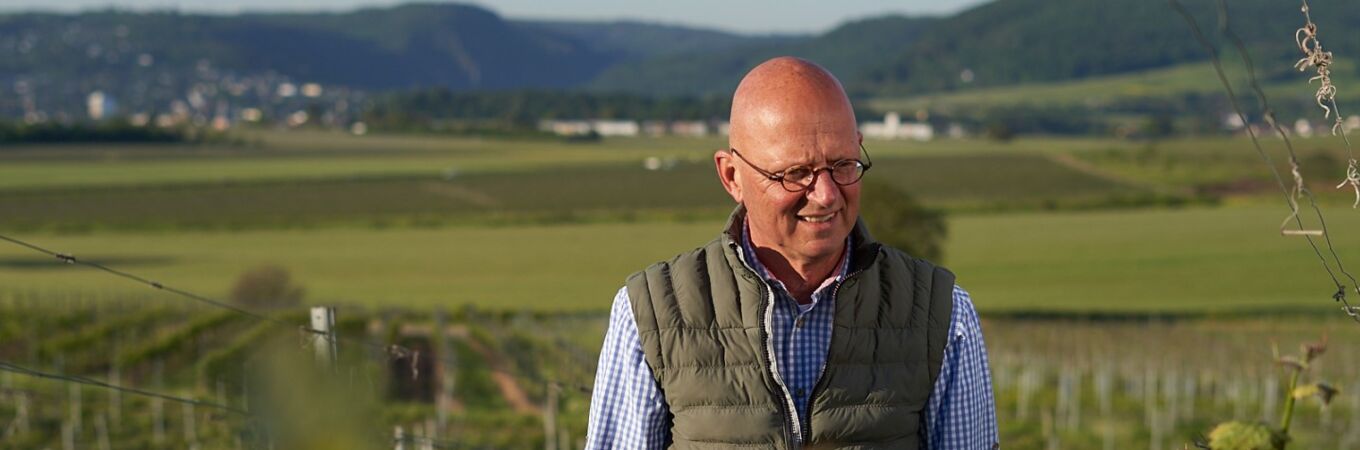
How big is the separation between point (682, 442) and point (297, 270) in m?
49.6

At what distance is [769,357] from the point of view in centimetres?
263

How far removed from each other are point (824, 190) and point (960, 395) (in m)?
0.42

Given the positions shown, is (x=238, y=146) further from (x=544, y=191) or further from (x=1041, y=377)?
(x=1041, y=377)

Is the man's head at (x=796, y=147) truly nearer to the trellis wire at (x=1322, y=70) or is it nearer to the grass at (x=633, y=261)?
the trellis wire at (x=1322, y=70)

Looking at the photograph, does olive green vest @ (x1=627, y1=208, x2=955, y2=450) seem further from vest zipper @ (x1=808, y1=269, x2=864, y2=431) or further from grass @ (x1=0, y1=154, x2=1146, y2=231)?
grass @ (x1=0, y1=154, x2=1146, y2=231)

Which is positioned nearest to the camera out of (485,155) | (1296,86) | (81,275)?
(81,275)

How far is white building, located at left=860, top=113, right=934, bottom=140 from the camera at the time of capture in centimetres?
13738

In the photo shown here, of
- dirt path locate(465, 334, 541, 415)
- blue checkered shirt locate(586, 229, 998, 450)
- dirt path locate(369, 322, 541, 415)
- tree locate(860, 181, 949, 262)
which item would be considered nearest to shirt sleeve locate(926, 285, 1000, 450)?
blue checkered shirt locate(586, 229, 998, 450)

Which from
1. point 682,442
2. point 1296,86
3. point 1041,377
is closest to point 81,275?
point 1041,377

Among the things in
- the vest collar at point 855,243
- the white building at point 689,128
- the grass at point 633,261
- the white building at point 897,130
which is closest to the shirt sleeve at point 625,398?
the vest collar at point 855,243

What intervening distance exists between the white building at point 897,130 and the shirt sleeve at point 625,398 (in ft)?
434

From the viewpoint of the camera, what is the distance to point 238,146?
109 m

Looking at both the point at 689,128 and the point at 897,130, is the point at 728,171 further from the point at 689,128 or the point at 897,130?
the point at 689,128

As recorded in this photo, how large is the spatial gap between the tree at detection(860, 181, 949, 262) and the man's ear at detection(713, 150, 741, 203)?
30579mm
